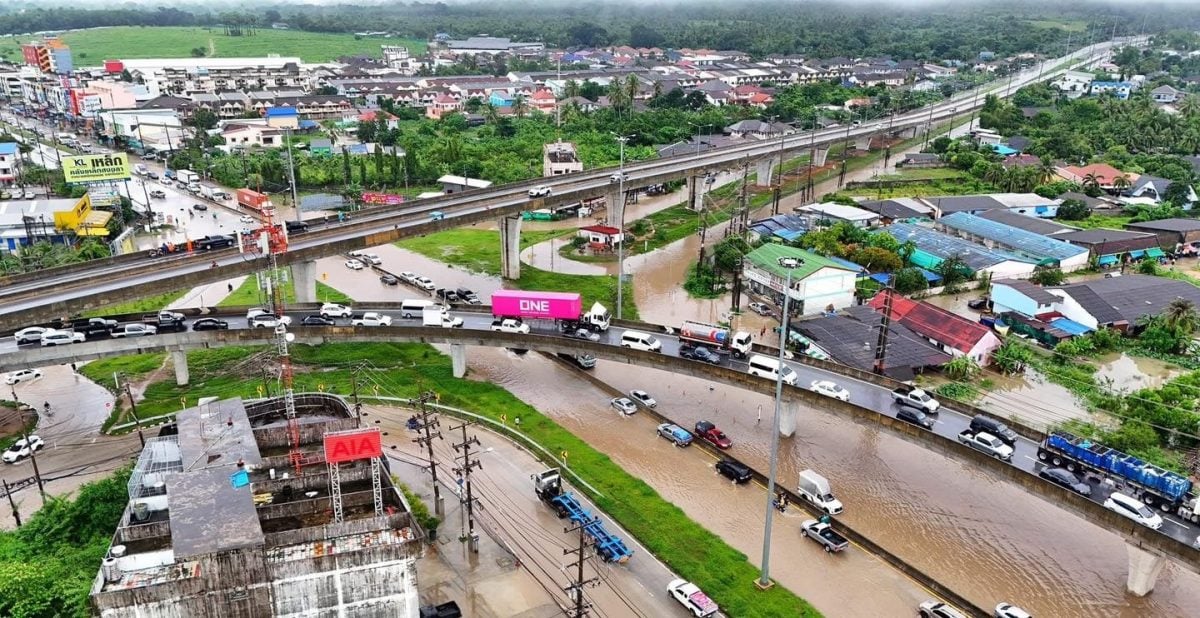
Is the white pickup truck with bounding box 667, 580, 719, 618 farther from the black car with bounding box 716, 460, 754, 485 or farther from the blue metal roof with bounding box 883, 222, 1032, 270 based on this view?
the blue metal roof with bounding box 883, 222, 1032, 270

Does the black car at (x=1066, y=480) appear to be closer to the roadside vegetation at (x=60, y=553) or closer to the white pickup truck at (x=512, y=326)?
the white pickup truck at (x=512, y=326)

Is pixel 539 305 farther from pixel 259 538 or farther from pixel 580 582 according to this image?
pixel 259 538

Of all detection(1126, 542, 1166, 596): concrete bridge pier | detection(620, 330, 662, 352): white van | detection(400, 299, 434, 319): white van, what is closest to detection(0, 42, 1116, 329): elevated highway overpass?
detection(400, 299, 434, 319): white van

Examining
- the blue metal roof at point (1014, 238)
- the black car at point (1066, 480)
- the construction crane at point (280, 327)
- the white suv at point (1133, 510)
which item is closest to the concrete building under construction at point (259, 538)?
the construction crane at point (280, 327)

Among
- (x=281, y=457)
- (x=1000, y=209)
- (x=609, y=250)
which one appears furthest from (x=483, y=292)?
(x=1000, y=209)

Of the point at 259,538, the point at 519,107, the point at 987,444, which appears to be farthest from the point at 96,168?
the point at 987,444

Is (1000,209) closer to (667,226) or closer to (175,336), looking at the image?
(667,226)
